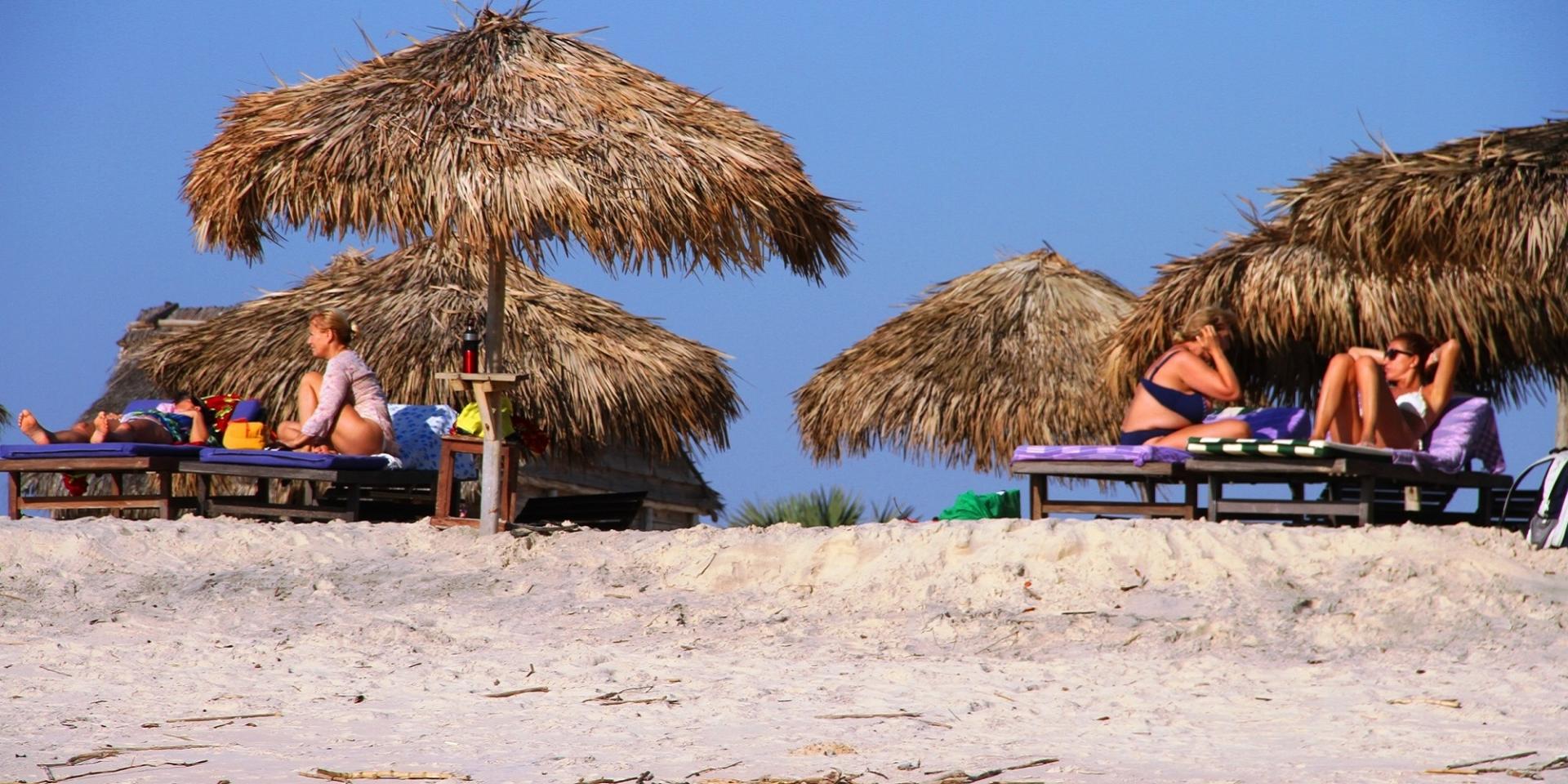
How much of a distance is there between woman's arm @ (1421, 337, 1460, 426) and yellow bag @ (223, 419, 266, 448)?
20.0ft

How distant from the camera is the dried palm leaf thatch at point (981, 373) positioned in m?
11.0

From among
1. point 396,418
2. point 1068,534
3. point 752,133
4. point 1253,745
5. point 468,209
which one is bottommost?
point 1253,745

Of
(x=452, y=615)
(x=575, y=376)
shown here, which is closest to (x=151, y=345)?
(x=575, y=376)

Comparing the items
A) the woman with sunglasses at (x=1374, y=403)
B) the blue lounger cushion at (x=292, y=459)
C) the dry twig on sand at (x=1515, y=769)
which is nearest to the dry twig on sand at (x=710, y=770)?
the dry twig on sand at (x=1515, y=769)

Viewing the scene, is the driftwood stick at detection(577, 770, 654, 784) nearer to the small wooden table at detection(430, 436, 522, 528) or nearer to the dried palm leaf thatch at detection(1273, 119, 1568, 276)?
the small wooden table at detection(430, 436, 522, 528)

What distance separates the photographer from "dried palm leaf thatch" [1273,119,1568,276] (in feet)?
24.4

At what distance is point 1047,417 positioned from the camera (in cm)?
1097

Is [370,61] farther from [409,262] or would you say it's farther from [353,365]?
[409,262]

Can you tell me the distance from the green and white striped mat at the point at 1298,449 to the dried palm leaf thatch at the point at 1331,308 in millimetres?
2808

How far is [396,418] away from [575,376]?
196cm

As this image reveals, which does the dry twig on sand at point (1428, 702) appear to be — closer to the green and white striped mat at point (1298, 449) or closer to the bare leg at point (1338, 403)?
the green and white striped mat at point (1298, 449)

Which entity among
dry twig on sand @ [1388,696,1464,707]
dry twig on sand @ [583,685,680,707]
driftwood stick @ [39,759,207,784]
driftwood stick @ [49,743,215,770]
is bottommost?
driftwood stick @ [39,759,207,784]

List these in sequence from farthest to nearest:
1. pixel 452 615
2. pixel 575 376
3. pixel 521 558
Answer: pixel 575 376
pixel 521 558
pixel 452 615

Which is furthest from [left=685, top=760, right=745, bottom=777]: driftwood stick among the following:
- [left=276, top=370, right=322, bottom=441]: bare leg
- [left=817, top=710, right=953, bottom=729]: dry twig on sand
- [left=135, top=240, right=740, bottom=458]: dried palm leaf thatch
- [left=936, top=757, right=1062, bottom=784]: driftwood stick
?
[left=135, top=240, right=740, bottom=458]: dried palm leaf thatch
